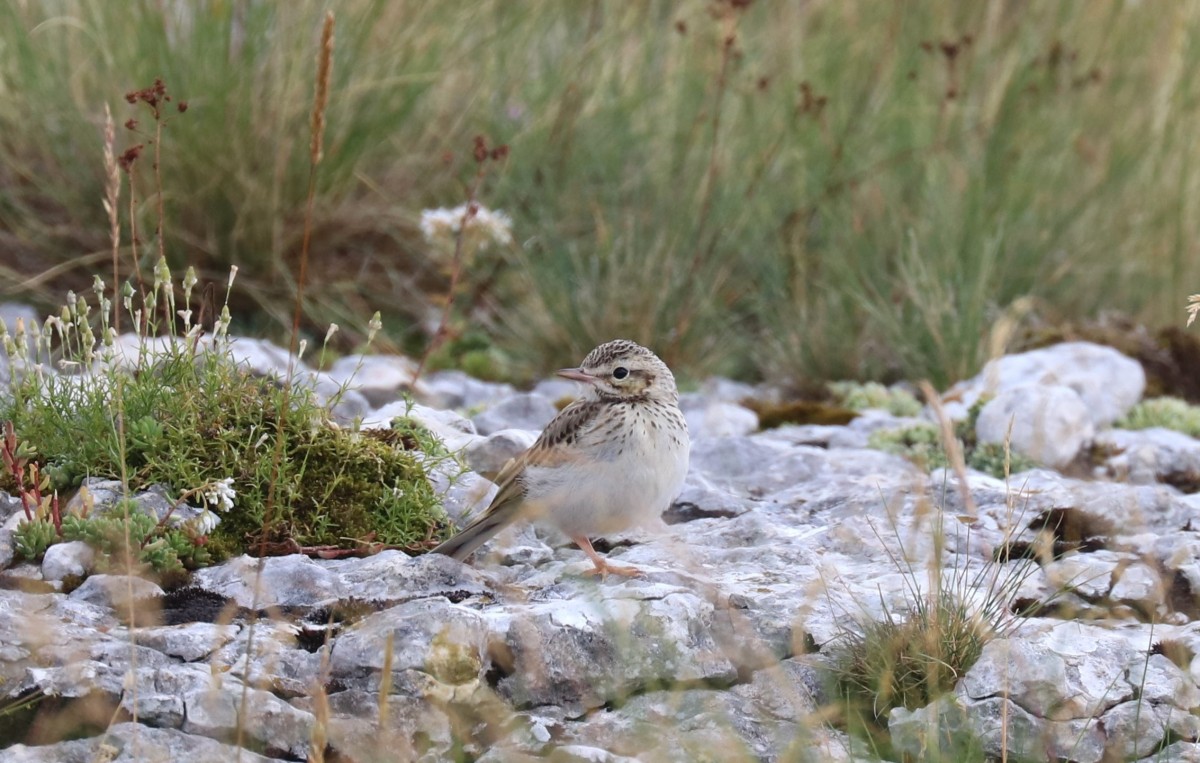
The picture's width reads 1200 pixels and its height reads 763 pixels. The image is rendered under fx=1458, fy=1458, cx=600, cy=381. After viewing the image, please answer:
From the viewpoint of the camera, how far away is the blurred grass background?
685 centimetres

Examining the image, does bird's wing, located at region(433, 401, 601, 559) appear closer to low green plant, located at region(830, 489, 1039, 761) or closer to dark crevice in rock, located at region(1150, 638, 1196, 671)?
low green plant, located at region(830, 489, 1039, 761)

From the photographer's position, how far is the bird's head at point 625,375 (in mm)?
4055

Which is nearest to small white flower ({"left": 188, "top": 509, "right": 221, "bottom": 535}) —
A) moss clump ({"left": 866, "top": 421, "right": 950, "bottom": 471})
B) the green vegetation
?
the green vegetation

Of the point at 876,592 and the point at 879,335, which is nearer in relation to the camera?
the point at 876,592

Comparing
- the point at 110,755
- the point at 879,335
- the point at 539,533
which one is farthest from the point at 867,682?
the point at 879,335

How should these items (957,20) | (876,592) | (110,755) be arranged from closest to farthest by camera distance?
1. (110,755)
2. (876,592)
3. (957,20)

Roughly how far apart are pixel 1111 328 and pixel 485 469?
4.00 metres

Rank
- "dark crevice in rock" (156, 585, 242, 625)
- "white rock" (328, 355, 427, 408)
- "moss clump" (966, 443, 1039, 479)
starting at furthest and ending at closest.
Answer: "white rock" (328, 355, 427, 408), "moss clump" (966, 443, 1039, 479), "dark crevice in rock" (156, 585, 242, 625)

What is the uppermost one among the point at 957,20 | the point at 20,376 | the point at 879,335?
the point at 957,20

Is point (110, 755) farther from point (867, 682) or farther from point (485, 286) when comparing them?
point (485, 286)

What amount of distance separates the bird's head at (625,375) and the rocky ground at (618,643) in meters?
0.42

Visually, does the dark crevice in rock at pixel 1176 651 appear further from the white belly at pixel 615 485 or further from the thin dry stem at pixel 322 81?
the thin dry stem at pixel 322 81

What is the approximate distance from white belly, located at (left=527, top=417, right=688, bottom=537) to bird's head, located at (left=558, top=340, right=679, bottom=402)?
0.23m

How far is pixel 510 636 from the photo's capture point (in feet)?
10.9
